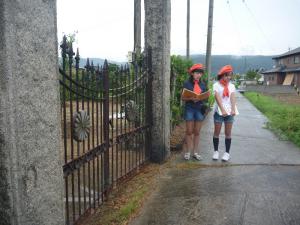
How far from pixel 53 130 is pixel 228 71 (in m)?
3.98

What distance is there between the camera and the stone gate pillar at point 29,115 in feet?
8.97

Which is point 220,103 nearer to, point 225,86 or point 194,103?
point 225,86

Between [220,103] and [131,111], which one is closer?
[131,111]

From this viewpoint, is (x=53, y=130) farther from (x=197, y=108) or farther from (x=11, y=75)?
(x=197, y=108)

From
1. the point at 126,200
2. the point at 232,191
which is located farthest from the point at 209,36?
the point at 126,200

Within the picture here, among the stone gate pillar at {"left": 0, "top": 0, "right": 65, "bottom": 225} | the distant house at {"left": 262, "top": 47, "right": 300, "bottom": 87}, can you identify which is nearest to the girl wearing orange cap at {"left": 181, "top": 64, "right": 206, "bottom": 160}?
the stone gate pillar at {"left": 0, "top": 0, "right": 65, "bottom": 225}

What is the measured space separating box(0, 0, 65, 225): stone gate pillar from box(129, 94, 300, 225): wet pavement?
1.44 meters

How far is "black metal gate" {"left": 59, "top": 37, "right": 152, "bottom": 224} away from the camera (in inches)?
151

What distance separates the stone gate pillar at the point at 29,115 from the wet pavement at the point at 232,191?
1.44 meters

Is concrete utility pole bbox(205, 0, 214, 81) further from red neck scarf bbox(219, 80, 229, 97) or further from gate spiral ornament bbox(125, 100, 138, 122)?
gate spiral ornament bbox(125, 100, 138, 122)

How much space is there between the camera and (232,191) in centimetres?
514

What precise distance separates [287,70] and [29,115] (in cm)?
6595

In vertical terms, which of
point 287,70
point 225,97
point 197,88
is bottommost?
point 287,70

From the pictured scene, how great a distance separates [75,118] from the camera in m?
3.88
